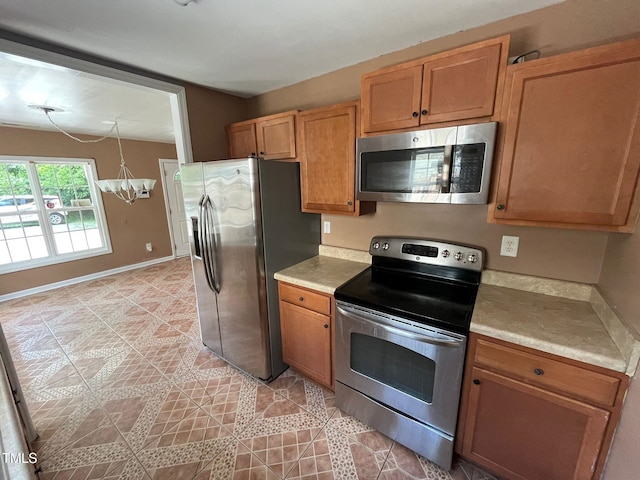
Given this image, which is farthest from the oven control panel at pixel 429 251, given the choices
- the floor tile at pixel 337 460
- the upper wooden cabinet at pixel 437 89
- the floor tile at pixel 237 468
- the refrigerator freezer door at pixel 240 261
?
the floor tile at pixel 237 468

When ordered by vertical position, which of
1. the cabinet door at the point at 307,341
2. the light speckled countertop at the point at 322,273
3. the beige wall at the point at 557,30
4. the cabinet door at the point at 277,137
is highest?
the beige wall at the point at 557,30

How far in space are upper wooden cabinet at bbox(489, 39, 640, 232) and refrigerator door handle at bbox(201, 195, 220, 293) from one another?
75.3 inches

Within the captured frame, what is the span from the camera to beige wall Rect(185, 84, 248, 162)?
2365mm

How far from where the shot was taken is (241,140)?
8.28ft

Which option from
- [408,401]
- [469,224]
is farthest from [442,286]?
[408,401]

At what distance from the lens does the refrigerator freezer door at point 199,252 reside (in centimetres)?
210

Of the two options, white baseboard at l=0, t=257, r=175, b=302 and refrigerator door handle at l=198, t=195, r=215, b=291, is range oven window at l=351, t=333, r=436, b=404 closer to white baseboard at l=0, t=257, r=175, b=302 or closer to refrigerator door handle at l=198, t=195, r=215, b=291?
refrigerator door handle at l=198, t=195, r=215, b=291

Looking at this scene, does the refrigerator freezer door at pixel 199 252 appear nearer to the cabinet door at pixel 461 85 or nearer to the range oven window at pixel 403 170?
the range oven window at pixel 403 170

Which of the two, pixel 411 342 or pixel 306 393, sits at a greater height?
pixel 411 342

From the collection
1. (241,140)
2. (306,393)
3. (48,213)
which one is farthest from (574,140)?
(48,213)

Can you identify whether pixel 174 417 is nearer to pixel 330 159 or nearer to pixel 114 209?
pixel 330 159

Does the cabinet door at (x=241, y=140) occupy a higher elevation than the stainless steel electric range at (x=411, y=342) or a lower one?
higher

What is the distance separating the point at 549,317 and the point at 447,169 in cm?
89

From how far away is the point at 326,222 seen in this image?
7.86ft
